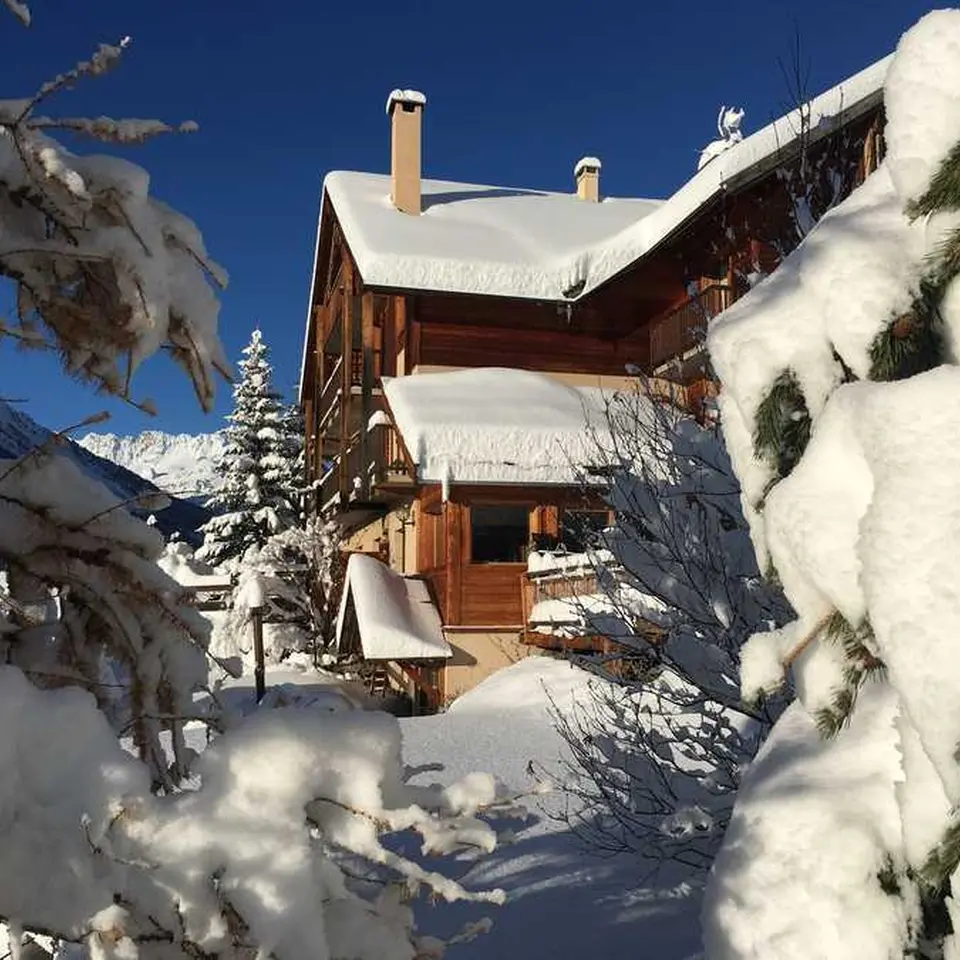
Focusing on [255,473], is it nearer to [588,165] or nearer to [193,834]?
[588,165]

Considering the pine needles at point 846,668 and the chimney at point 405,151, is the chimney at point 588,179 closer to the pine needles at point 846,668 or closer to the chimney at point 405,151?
the chimney at point 405,151

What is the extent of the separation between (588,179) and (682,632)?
21.1 m

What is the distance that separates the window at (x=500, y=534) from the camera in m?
17.0

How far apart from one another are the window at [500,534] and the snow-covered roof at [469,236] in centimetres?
419

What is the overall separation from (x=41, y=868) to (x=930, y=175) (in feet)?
7.21

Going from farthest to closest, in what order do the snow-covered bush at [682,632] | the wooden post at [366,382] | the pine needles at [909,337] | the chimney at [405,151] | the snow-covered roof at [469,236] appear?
the chimney at [405,151]
the wooden post at [366,382]
the snow-covered roof at [469,236]
the snow-covered bush at [682,632]
the pine needles at [909,337]

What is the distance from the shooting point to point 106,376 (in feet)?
8.15

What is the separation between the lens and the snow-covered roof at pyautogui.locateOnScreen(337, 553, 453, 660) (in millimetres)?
15352

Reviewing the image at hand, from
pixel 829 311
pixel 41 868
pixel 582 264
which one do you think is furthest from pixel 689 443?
pixel 582 264

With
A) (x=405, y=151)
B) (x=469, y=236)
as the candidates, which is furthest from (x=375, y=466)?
(x=405, y=151)

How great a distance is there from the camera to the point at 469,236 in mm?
19438

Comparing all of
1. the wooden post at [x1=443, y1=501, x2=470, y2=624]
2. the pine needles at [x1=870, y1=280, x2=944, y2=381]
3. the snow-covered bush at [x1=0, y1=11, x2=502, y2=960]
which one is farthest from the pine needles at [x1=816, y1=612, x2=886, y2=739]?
the wooden post at [x1=443, y1=501, x2=470, y2=624]

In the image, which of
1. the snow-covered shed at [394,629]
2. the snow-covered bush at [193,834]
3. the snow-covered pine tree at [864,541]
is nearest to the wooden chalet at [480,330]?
the snow-covered shed at [394,629]

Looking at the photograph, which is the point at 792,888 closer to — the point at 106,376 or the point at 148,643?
the point at 148,643
